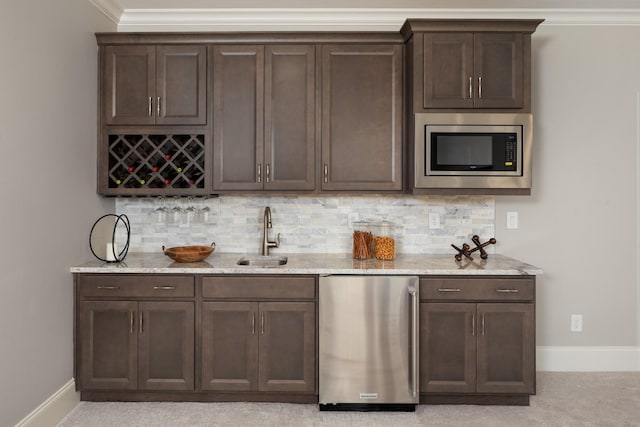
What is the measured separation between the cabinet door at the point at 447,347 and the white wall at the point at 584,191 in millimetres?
941

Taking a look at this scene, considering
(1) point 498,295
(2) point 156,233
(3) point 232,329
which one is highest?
(2) point 156,233

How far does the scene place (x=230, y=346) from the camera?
2924 millimetres

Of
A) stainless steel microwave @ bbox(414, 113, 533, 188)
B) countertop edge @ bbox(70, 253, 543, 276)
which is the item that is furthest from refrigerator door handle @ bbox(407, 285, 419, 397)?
stainless steel microwave @ bbox(414, 113, 533, 188)

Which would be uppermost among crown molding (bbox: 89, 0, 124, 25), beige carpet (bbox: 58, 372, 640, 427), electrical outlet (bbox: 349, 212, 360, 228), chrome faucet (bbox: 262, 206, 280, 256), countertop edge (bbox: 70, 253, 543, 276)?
crown molding (bbox: 89, 0, 124, 25)

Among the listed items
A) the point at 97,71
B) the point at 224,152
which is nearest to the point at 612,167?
the point at 224,152

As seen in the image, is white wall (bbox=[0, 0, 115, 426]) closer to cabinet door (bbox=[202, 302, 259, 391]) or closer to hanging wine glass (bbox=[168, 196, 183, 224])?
hanging wine glass (bbox=[168, 196, 183, 224])

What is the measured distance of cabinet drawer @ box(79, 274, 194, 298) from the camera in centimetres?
292

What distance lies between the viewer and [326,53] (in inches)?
127

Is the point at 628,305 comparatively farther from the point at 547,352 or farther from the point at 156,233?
the point at 156,233

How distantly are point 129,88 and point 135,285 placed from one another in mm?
1340

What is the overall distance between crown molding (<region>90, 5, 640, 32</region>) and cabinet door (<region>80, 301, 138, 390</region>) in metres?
2.08

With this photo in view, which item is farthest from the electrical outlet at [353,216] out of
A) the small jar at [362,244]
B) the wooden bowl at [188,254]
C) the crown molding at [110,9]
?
the crown molding at [110,9]

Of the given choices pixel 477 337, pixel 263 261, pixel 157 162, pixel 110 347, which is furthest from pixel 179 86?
pixel 477 337

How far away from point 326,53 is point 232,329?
1.90 meters
